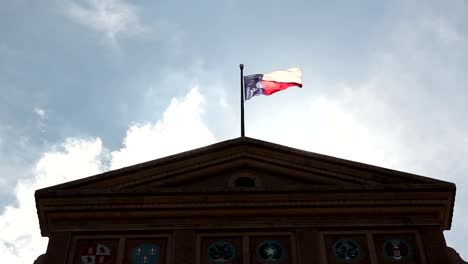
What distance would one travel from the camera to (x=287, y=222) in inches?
711

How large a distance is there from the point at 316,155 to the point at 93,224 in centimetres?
643

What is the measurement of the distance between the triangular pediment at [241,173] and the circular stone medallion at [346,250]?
5.68 ft

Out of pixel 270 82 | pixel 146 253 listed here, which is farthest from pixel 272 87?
pixel 146 253

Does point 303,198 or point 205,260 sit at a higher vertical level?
point 303,198

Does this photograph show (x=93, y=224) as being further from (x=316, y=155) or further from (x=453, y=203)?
(x=453, y=203)

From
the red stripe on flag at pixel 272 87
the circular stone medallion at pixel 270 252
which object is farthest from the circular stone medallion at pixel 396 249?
the red stripe on flag at pixel 272 87

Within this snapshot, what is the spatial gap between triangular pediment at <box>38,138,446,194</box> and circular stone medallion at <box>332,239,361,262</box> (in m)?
1.73

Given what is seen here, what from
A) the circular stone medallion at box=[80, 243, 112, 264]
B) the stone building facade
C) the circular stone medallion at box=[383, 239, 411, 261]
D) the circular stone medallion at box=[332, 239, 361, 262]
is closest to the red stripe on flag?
the stone building facade

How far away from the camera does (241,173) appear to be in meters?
19.5

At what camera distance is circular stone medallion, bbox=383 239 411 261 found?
56.9 feet

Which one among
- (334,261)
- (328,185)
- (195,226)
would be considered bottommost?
(334,261)

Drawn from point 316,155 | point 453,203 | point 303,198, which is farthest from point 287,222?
point 453,203

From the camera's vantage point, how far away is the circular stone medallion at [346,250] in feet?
56.7

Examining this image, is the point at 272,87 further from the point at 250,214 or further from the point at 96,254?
the point at 96,254
